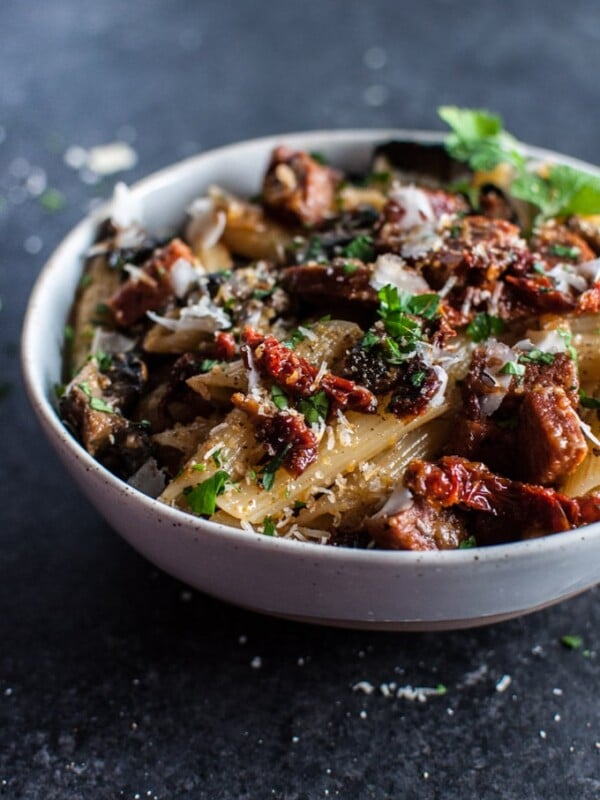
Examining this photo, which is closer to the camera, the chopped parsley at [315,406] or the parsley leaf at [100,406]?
the chopped parsley at [315,406]

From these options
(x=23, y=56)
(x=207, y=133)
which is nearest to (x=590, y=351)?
(x=207, y=133)

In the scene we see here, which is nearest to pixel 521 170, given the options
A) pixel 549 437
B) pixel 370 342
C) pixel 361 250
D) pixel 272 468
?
pixel 361 250

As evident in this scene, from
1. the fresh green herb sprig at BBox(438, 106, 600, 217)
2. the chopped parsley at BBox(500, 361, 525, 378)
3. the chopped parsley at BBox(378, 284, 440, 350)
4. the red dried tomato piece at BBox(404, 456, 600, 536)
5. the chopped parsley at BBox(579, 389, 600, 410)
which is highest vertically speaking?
the fresh green herb sprig at BBox(438, 106, 600, 217)

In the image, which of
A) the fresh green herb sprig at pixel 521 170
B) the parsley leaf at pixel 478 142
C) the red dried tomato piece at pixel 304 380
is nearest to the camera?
the red dried tomato piece at pixel 304 380

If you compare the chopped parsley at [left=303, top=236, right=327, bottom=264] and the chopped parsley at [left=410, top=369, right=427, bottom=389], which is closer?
the chopped parsley at [left=410, top=369, right=427, bottom=389]

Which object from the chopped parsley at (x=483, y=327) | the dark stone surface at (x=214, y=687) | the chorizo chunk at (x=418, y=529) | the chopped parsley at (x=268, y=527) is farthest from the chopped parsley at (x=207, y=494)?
the chopped parsley at (x=483, y=327)

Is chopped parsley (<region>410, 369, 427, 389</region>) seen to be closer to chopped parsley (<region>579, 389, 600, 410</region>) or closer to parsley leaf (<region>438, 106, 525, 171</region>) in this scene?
chopped parsley (<region>579, 389, 600, 410</region>)

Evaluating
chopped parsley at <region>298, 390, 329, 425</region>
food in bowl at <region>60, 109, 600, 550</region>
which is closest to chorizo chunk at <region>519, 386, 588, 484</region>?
food in bowl at <region>60, 109, 600, 550</region>

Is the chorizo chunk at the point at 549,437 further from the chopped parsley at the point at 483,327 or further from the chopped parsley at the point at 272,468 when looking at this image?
the chopped parsley at the point at 272,468
